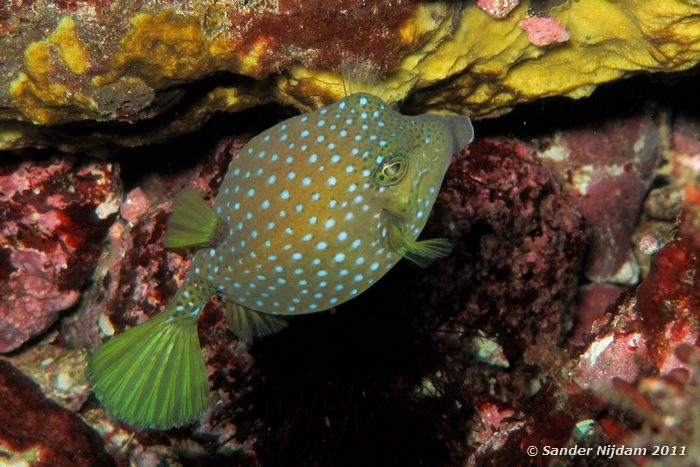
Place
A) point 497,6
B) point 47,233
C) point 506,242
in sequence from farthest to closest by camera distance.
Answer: point 47,233 < point 506,242 < point 497,6

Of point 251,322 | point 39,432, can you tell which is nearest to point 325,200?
point 251,322

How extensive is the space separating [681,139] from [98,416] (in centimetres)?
649

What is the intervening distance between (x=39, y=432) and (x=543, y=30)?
5.05m

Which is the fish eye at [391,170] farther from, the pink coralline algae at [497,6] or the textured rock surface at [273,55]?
the pink coralline algae at [497,6]

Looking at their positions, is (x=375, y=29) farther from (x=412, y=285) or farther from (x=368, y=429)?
(x=368, y=429)

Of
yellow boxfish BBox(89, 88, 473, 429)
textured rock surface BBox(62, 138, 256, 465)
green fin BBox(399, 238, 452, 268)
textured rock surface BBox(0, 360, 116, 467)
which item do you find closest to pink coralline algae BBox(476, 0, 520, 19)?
yellow boxfish BBox(89, 88, 473, 429)

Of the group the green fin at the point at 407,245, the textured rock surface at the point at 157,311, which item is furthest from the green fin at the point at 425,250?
the textured rock surface at the point at 157,311

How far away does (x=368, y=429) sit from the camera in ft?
14.4

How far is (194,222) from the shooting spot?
3.18 m

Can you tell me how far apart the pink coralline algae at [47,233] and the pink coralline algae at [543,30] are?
3659 mm

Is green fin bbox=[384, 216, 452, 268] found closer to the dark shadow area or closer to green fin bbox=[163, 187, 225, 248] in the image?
green fin bbox=[163, 187, 225, 248]

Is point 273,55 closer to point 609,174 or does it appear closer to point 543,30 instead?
point 543,30

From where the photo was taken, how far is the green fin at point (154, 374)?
3211 millimetres

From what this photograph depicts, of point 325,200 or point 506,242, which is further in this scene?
point 506,242
